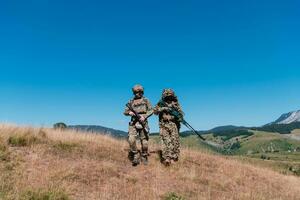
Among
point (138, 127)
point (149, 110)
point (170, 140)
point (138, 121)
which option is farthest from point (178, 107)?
point (138, 127)

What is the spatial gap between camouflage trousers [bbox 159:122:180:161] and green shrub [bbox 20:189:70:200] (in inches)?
298

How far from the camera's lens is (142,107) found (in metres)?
18.5

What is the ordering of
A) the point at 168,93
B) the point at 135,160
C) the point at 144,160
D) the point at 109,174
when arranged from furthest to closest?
the point at 168,93
the point at 144,160
the point at 135,160
the point at 109,174

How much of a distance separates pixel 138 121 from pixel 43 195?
25.4 ft

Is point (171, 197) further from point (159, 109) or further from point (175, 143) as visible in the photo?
point (159, 109)

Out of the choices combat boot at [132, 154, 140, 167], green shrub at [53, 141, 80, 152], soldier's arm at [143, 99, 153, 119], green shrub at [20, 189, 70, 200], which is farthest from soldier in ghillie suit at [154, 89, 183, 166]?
green shrub at [20, 189, 70, 200]

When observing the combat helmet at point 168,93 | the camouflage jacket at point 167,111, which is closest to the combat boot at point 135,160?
the camouflage jacket at point 167,111

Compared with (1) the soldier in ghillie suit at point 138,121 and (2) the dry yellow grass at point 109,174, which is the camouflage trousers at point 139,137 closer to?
(1) the soldier in ghillie suit at point 138,121

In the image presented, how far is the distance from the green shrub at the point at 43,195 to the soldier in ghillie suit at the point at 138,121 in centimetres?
631

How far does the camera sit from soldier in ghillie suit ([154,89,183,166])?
18562 millimetres

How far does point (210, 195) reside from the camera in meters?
14.8

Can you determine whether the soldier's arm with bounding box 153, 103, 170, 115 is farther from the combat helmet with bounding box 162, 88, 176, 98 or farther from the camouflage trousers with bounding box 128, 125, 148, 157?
the camouflage trousers with bounding box 128, 125, 148, 157

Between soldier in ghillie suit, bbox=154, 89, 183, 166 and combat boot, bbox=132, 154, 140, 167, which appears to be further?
soldier in ghillie suit, bbox=154, 89, 183, 166

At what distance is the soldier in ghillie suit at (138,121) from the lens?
693 inches
